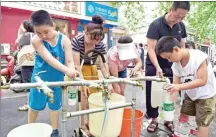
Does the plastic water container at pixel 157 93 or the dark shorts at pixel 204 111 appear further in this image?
the plastic water container at pixel 157 93

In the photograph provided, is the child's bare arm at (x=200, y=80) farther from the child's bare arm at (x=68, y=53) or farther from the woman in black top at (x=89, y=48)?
the child's bare arm at (x=68, y=53)

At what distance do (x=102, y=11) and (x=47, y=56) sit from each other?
28.6ft

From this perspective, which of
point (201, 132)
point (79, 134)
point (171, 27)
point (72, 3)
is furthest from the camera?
point (72, 3)

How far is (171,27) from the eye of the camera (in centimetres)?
257

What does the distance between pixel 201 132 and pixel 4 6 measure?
6.53 metres

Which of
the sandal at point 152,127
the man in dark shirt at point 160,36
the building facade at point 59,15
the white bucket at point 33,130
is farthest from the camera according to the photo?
the building facade at point 59,15

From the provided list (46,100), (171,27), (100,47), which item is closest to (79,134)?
(46,100)

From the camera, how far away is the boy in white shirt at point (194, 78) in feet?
6.07

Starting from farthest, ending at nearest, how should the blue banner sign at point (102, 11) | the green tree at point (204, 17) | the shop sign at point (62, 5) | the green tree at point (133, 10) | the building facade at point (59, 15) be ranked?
the blue banner sign at point (102, 11) < the shop sign at point (62, 5) < the green tree at point (133, 10) < the building facade at point (59, 15) < the green tree at point (204, 17)

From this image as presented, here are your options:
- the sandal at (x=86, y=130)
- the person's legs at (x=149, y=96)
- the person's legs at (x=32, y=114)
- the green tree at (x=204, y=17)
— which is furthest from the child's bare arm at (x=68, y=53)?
the green tree at (x=204, y=17)

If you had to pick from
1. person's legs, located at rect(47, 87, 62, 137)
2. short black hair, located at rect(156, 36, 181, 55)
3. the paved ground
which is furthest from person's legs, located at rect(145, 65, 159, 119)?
person's legs, located at rect(47, 87, 62, 137)

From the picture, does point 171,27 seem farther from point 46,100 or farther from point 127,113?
point 46,100

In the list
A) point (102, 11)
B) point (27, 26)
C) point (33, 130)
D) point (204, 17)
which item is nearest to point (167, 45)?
point (33, 130)

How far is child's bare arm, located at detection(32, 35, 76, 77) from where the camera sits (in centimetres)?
177
